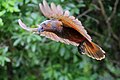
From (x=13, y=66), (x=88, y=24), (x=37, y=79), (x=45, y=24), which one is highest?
(x=45, y=24)

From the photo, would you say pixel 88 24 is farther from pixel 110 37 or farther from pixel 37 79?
pixel 37 79

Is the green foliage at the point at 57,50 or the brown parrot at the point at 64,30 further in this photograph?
the green foliage at the point at 57,50

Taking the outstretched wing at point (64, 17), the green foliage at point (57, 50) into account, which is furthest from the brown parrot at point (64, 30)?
the green foliage at point (57, 50)

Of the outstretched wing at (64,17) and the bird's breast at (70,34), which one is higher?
the outstretched wing at (64,17)

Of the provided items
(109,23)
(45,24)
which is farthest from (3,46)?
(45,24)

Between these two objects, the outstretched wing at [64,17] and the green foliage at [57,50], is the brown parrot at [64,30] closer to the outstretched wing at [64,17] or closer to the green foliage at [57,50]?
the outstretched wing at [64,17]

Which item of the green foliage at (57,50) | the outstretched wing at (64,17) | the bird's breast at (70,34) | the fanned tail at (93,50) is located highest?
the outstretched wing at (64,17)
